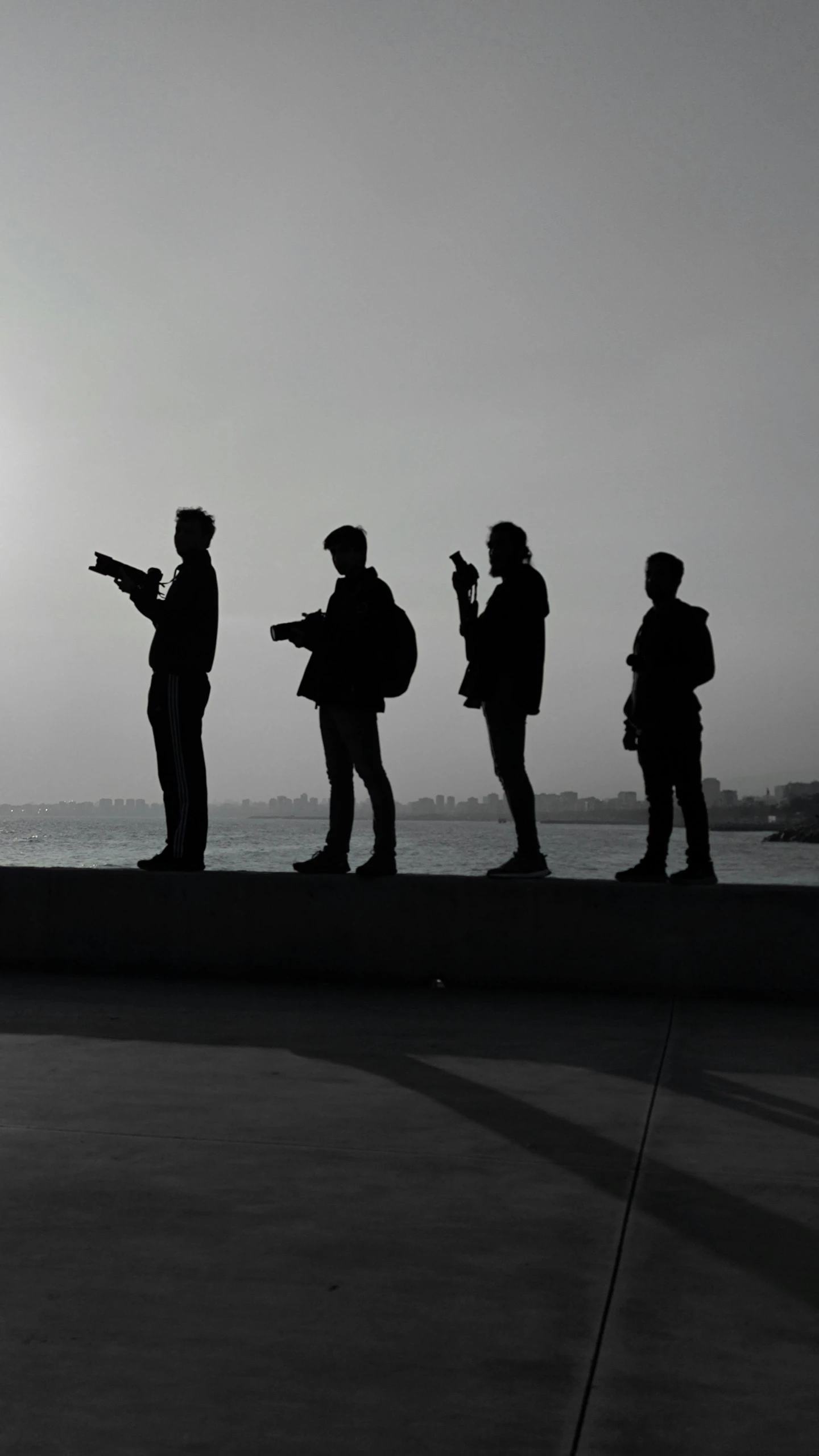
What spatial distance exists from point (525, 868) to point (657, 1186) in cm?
335

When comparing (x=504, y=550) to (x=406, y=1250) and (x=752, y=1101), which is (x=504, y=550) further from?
(x=406, y=1250)

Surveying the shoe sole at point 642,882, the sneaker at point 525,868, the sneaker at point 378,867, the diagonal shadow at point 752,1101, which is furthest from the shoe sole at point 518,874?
the diagonal shadow at point 752,1101

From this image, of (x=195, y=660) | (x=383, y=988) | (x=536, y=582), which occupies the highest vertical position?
(x=536, y=582)

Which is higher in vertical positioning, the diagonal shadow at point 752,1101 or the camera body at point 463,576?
the camera body at point 463,576

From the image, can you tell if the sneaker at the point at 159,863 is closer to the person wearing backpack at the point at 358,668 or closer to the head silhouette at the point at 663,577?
the person wearing backpack at the point at 358,668

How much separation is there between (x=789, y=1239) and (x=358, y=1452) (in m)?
1.12

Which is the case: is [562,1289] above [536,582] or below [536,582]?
below

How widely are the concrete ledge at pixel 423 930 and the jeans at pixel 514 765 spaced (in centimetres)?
29

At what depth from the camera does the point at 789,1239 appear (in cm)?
235

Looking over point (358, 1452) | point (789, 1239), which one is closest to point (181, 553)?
point (789, 1239)

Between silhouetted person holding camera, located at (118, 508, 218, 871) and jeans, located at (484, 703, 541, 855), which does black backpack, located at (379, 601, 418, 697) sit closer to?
jeans, located at (484, 703, 541, 855)

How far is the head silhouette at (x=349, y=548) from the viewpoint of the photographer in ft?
20.7

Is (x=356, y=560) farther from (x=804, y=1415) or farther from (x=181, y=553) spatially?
(x=804, y=1415)

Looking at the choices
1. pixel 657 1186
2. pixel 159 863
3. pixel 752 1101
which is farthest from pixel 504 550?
pixel 657 1186
